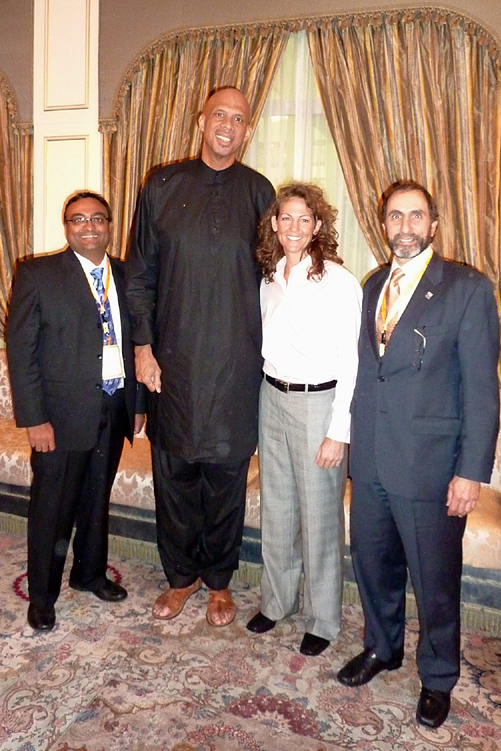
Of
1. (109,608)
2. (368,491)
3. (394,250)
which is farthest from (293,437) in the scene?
(109,608)

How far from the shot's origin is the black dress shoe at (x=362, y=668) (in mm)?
2066

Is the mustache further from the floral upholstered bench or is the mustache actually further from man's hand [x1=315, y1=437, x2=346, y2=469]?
the floral upholstered bench

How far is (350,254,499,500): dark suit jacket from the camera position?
5.63 ft

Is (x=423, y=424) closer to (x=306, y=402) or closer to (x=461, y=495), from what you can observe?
(x=461, y=495)

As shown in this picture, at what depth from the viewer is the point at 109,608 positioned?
252 cm

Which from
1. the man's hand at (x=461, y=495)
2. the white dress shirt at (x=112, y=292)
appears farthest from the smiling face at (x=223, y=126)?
the man's hand at (x=461, y=495)

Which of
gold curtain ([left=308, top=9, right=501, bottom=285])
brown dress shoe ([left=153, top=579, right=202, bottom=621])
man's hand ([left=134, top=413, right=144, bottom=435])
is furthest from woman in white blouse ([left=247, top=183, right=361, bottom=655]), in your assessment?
gold curtain ([left=308, top=9, right=501, bottom=285])

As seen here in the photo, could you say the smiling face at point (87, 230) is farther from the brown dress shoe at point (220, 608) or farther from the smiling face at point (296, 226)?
the brown dress shoe at point (220, 608)

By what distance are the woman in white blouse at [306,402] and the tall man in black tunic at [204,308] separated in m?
0.09

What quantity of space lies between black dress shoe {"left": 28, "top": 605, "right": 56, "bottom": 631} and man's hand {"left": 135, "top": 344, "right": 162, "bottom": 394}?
0.94 meters

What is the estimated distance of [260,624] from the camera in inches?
93.4

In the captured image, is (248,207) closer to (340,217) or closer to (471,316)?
(471,316)

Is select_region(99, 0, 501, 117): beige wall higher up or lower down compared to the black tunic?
higher up

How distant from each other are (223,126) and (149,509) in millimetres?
1676
